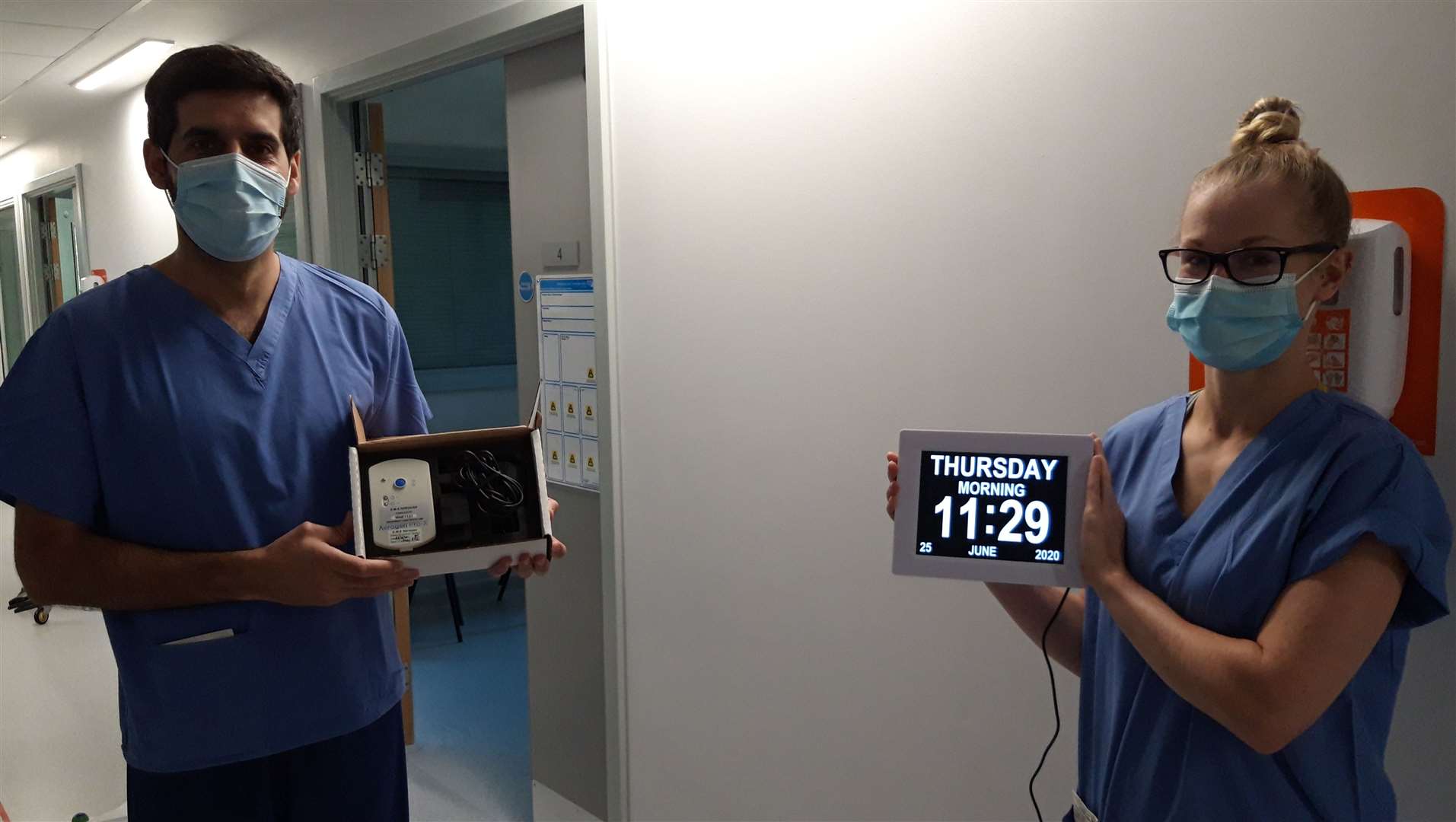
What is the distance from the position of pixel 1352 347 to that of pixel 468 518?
1.16 metres

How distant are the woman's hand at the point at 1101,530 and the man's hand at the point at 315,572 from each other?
2.74ft

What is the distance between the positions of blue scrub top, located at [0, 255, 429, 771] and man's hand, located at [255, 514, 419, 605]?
0.30ft

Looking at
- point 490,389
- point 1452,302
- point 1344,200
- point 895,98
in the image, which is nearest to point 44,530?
point 895,98

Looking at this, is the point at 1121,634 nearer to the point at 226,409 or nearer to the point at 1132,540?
the point at 1132,540

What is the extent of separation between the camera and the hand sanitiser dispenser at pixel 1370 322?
122cm

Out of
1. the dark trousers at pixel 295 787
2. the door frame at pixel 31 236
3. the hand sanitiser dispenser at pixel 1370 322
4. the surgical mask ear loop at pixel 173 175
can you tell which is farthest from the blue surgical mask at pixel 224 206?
the door frame at pixel 31 236

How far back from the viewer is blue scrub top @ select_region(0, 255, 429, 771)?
1.31 meters

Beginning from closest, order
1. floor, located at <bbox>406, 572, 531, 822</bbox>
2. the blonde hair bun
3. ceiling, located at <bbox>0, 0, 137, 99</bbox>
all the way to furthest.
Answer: the blonde hair bun, floor, located at <bbox>406, 572, 531, 822</bbox>, ceiling, located at <bbox>0, 0, 137, 99</bbox>

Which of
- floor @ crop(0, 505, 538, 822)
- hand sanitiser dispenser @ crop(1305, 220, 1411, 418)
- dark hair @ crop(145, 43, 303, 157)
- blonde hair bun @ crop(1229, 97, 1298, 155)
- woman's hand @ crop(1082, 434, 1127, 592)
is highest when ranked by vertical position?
dark hair @ crop(145, 43, 303, 157)

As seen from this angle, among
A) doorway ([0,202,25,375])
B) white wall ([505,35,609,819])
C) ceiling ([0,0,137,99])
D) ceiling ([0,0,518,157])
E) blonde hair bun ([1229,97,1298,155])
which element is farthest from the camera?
doorway ([0,202,25,375])

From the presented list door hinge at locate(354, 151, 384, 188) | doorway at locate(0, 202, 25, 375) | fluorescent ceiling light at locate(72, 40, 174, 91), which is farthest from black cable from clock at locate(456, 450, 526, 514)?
doorway at locate(0, 202, 25, 375)

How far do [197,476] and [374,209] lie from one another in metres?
2.22

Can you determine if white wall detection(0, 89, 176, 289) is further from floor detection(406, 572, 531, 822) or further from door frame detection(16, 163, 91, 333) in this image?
floor detection(406, 572, 531, 822)

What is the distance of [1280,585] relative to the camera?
3.37 feet
